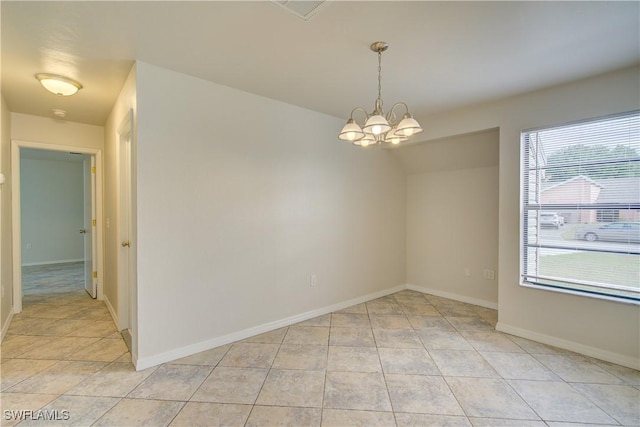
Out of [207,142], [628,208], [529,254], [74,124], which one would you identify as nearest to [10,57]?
[207,142]

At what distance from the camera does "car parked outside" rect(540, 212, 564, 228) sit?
9.48 ft

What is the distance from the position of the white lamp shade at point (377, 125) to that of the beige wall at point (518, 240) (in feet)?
6.42

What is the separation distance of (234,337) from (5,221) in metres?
2.89

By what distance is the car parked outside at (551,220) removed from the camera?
2.89 metres

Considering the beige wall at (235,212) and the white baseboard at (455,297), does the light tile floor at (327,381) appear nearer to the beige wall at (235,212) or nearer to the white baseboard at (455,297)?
the beige wall at (235,212)

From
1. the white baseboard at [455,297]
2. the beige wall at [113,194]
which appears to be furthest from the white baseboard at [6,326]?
the white baseboard at [455,297]

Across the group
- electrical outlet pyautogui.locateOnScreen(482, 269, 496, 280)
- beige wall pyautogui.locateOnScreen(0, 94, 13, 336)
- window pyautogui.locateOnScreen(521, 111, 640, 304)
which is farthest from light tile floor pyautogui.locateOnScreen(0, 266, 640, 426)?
electrical outlet pyautogui.locateOnScreen(482, 269, 496, 280)

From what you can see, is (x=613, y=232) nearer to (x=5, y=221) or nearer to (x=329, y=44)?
(x=329, y=44)

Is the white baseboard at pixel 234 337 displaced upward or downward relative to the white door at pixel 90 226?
downward

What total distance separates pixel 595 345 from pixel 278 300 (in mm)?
2999

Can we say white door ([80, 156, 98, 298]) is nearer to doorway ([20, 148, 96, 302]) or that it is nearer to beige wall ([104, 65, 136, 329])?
beige wall ([104, 65, 136, 329])

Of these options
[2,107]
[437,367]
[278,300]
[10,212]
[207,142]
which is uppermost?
[2,107]

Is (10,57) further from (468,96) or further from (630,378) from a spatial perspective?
(630,378)

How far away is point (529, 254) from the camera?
3.06m
